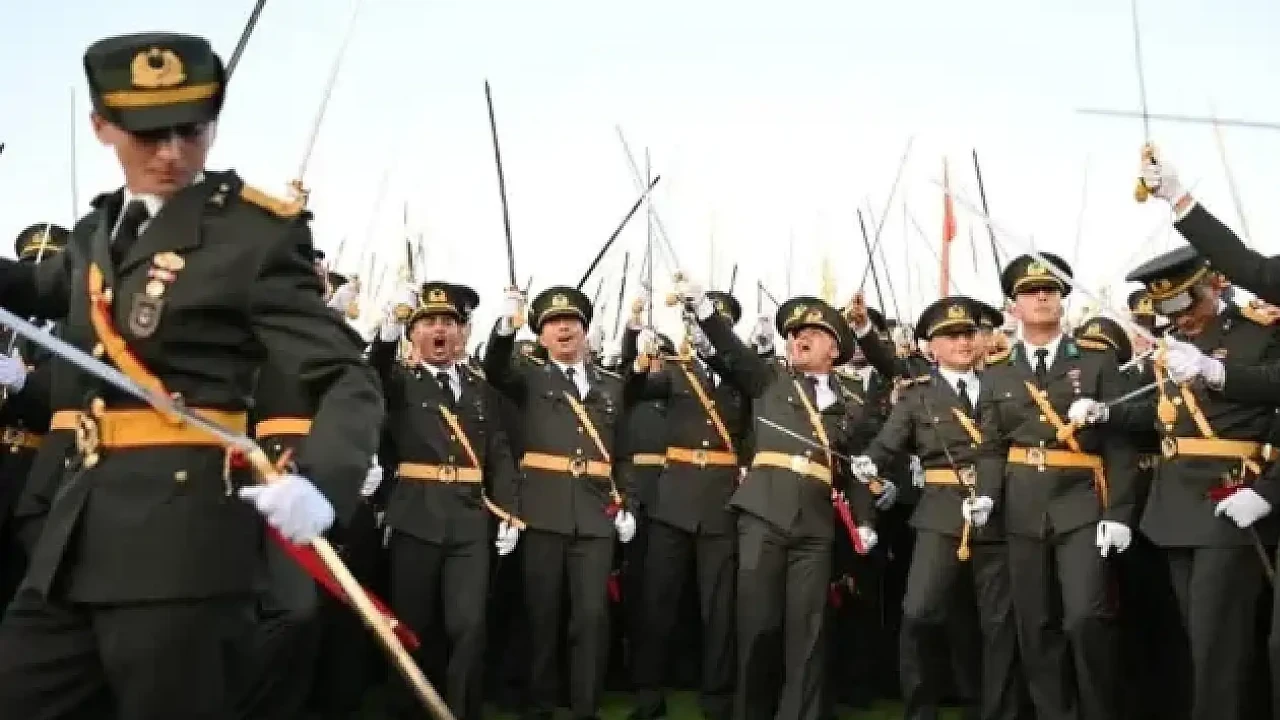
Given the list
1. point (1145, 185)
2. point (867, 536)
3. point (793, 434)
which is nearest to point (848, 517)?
point (867, 536)

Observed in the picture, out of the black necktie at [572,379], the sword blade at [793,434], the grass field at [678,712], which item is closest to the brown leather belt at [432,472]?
the black necktie at [572,379]

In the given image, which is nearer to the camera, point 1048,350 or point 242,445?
point 242,445

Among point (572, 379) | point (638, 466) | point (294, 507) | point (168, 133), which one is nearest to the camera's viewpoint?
point (294, 507)

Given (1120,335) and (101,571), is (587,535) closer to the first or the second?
(1120,335)

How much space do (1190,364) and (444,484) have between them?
3.63 meters

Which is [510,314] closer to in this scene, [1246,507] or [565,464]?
[565,464]

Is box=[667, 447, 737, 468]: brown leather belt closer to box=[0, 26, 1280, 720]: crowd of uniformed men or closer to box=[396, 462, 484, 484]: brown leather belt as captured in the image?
box=[0, 26, 1280, 720]: crowd of uniformed men

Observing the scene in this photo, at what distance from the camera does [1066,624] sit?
6895mm

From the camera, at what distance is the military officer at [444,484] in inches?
284

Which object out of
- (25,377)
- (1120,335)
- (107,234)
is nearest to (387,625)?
(107,234)

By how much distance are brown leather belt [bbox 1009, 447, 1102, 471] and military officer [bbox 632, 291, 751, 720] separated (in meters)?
1.78

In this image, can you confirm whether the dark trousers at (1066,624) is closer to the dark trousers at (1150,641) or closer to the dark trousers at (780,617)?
the dark trousers at (1150,641)

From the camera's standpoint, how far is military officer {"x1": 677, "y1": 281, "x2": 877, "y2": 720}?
750 cm

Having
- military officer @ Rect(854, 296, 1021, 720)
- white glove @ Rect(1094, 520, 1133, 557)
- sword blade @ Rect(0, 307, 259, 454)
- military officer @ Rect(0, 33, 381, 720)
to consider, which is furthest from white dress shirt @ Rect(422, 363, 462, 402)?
sword blade @ Rect(0, 307, 259, 454)
